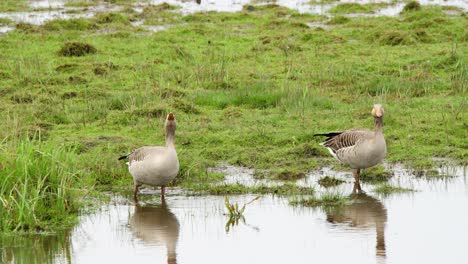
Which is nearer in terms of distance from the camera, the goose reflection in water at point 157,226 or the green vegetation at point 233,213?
the goose reflection in water at point 157,226

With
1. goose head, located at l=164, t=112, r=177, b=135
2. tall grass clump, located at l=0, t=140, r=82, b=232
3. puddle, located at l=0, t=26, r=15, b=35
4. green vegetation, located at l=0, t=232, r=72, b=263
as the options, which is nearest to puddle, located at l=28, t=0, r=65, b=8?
puddle, located at l=0, t=26, r=15, b=35

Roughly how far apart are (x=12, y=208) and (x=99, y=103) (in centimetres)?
583

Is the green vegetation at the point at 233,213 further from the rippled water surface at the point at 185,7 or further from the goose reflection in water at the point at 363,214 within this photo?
the rippled water surface at the point at 185,7

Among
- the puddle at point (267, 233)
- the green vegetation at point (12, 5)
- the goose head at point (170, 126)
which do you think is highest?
the green vegetation at point (12, 5)

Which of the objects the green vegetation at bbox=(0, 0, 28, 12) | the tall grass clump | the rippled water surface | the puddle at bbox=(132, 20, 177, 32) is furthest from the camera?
the green vegetation at bbox=(0, 0, 28, 12)

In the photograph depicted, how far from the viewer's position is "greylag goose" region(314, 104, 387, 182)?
1215cm

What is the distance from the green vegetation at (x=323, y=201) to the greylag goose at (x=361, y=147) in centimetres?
75

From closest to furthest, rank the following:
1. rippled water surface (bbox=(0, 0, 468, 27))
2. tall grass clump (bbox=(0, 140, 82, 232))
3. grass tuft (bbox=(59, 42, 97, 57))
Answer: tall grass clump (bbox=(0, 140, 82, 232)) < grass tuft (bbox=(59, 42, 97, 57)) < rippled water surface (bbox=(0, 0, 468, 27))

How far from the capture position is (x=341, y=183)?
12656mm

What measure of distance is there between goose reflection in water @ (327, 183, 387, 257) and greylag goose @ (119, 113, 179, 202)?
73.4 inches

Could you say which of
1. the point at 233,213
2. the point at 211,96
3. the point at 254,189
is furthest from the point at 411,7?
the point at 233,213

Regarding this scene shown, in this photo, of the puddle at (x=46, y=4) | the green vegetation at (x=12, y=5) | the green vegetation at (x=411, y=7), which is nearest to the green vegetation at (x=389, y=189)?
the green vegetation at (x=411, y=7)

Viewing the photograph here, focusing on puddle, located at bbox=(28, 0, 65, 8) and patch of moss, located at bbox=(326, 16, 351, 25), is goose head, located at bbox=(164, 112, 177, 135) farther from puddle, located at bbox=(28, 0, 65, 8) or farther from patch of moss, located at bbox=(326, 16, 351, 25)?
puddle, located at bbox=(28, 0, 65, 8)

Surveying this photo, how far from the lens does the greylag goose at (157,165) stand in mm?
11383
